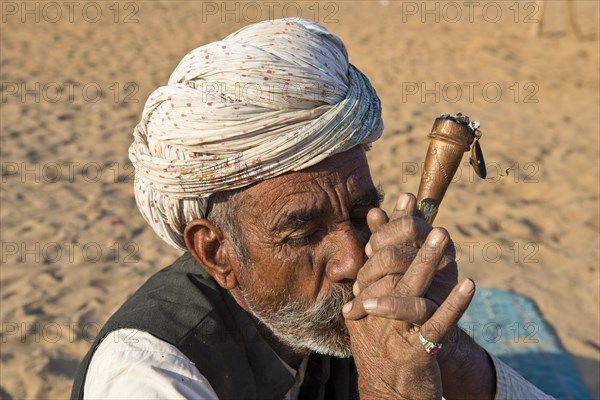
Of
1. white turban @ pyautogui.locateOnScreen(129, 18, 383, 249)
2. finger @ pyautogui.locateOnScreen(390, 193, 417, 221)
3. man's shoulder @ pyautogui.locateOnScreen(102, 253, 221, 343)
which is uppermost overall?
white turban @ pyautogui.locateOnScreen(129, 18, 383, 249)

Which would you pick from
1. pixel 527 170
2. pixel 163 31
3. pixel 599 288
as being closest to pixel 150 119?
pixel 599 288

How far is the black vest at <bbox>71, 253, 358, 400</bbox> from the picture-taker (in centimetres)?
214

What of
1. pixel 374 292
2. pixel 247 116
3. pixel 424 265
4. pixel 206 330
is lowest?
pixel 206 330

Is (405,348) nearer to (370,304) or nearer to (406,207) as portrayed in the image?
(370,304)

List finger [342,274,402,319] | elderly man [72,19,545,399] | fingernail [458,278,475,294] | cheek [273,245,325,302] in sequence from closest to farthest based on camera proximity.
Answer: fingernail [458,278,475,294]
finger [342,274,402,319]
elderly man [72,19,545,399]
cheek [273,245,325,302]

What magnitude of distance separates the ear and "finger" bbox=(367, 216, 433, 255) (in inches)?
25.5

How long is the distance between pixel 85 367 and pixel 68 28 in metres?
11.5

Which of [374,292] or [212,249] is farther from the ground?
[374,292]

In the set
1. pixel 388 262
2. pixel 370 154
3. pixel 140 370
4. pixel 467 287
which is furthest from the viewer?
pixel 370 154

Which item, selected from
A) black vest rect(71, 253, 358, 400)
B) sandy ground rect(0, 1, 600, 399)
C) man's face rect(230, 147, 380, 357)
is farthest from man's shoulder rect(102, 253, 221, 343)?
sandy ground rect(0, 1, 600, 399)

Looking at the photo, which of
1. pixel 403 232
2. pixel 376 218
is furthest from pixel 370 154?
pixel 403 232

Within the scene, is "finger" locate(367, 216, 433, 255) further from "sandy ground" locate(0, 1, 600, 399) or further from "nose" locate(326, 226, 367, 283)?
"sandy ground" locate(0, 1, 600, 399)

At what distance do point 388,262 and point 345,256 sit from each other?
15.8 inches

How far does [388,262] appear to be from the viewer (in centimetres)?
176
